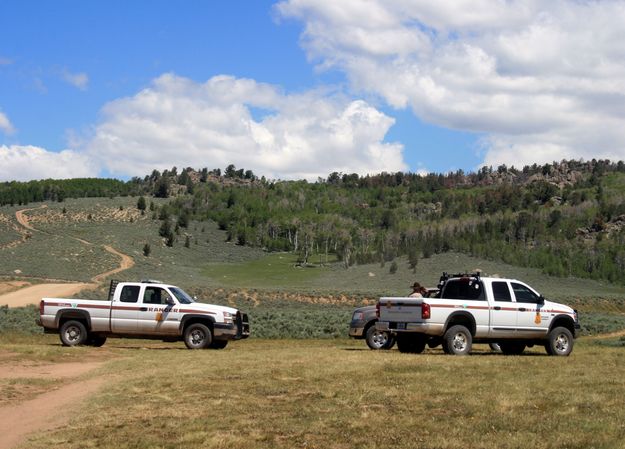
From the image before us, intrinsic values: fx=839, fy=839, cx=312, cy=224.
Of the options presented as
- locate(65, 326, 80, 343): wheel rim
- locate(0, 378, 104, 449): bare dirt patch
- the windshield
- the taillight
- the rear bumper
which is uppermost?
the windshield

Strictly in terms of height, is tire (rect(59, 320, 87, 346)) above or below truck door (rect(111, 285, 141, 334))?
below

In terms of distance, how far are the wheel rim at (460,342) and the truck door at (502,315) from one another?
819 mm

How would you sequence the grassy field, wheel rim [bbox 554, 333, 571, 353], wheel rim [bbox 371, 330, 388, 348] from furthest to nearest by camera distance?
wheel rim [bbox 371, 330, 388, 348] < wheel rim [bbox 554, 333, 571, 353] < the grassy field

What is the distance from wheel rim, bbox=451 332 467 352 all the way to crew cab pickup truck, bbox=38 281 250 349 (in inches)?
268

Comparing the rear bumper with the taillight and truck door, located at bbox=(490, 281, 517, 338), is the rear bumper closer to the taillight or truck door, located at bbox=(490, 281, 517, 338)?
the taillight

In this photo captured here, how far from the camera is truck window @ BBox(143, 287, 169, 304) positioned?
976 inches

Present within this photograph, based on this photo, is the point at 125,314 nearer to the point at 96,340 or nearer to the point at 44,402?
the point at 96,340

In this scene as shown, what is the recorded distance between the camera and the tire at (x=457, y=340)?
21.0 m

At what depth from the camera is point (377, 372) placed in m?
16.8

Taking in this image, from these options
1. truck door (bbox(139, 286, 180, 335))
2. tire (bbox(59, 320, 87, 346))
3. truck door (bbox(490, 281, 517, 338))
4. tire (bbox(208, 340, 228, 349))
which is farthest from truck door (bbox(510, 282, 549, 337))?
tire (bbox(59, 320, 87, 346))

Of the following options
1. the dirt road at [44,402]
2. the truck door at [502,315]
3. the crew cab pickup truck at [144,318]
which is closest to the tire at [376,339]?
the crew cab pickup truck at [144,318]

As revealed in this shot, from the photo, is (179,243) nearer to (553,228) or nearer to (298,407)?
(553,228)

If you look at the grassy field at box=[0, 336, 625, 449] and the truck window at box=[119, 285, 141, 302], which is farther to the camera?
the truck window at box=[119, 285, 141, 302]

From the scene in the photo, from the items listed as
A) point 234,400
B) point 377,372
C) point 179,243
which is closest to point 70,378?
point 234,400
